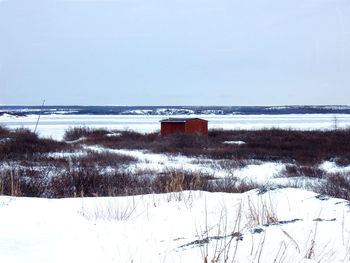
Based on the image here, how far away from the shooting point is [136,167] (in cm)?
1348

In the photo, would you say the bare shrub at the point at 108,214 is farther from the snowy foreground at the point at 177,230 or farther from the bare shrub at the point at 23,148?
the bare shrub at the point at 23,148

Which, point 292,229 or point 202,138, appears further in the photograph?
point 202,138

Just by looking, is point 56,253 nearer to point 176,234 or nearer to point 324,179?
point 176,234

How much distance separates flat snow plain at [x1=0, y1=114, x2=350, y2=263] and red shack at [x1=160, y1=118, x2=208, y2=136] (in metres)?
21.1

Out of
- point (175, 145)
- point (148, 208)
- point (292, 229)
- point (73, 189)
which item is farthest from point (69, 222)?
point (175, 145)

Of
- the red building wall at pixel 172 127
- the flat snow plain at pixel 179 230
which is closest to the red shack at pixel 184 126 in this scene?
the red building wall at pixel 172 127

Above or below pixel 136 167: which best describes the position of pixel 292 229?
above

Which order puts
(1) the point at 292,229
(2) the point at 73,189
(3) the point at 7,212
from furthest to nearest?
1. (2) the point at 73,189
2. (3) the point at 7,212
3. (1) the point at 292,229

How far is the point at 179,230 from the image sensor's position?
4340mm

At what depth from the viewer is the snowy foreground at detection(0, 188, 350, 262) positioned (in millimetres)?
3124

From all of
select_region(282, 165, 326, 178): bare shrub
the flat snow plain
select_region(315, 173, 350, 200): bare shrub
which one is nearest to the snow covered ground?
select_region(282, 165, 326, 178): bare shrub

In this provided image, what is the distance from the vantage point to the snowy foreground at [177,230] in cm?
312

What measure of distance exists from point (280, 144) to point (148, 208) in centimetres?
1703

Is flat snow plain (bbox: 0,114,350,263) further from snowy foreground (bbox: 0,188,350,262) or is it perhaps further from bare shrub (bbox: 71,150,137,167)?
bare shrub (bbox: 71,150,137,167)
